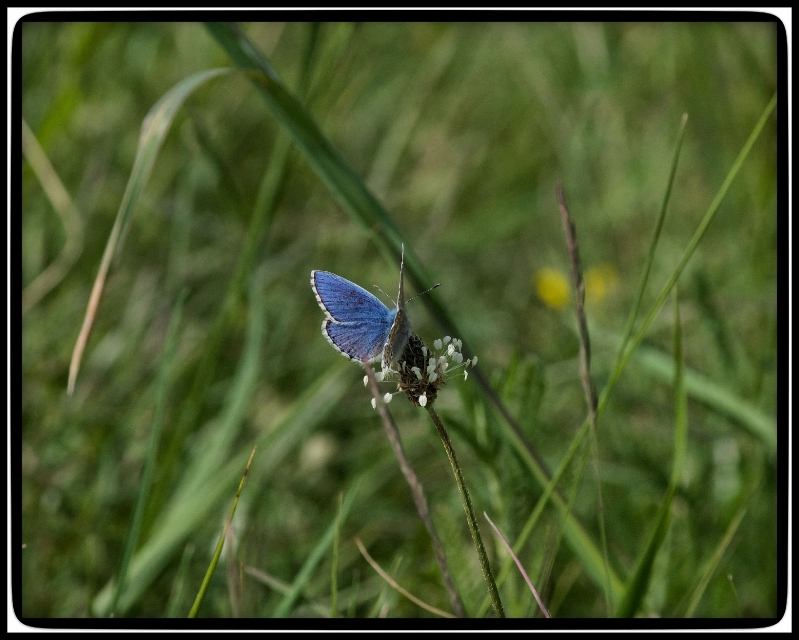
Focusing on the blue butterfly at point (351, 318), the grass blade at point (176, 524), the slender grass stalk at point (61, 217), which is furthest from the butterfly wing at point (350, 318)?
the slender grass stalk at point (61, 217)

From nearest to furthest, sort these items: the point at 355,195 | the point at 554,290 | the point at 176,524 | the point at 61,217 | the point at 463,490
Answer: the point at 463,490 → the point at 355,195 → the point at 176,524 → the point at 61,217 → the point at 554,290

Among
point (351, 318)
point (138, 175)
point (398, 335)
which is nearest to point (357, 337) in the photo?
point (351, 318)

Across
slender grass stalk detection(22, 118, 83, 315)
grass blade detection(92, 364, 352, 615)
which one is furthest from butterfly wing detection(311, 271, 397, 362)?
slender grass stalk detection(22, 118, 83, 315)

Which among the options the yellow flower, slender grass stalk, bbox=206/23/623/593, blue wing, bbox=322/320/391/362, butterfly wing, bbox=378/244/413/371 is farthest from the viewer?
the yellow flower

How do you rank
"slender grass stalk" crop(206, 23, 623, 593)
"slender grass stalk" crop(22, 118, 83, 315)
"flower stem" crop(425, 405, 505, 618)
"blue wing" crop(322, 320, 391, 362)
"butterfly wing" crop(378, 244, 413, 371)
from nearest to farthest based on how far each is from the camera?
"flower stem" crop(425, 405, 505, 618), "butterfly wing" crop(378, 244, 413, 371), "blue wing" crop(322, 320, 391, 362), "slender grass stalk" crop(206, 23, 623, 593), "slender grass stalk" crop(22, 118, 83, 315)

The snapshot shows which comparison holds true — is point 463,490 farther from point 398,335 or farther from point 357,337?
point 357,337

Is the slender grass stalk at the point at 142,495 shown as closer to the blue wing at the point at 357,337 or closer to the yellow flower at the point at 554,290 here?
the blue wing at the point at 357,337

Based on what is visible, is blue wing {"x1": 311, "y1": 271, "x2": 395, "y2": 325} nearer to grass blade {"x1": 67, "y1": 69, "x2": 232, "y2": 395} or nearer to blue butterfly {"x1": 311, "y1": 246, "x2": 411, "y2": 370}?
blue butterfly {"x1": 311, "y1": 246, "x2": 411, "y2": 370}
